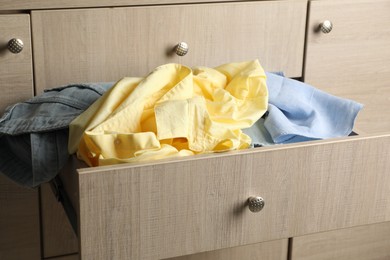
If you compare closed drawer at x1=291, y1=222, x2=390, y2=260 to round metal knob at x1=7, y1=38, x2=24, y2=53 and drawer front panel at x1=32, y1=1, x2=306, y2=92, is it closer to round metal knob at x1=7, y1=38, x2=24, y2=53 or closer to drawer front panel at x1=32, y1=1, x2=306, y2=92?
drawer front panel at x1=32, y1=1, x2=306, y2=92

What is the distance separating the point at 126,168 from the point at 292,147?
0.23 metres

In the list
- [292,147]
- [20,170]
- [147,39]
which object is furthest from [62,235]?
[292,147]

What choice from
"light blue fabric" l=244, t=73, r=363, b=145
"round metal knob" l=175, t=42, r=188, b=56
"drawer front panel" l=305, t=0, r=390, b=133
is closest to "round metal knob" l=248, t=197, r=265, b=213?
"light blue fabric" l=244, t=73, r=363, b=145

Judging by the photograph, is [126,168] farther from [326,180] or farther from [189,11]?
[189,11]

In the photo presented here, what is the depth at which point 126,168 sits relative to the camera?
87 cm

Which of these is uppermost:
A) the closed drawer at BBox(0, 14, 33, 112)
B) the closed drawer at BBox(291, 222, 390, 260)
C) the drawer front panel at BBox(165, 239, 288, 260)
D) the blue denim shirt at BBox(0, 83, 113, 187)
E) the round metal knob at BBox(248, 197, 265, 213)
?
the closed drawer at BBox(0, 14, 33, 112)

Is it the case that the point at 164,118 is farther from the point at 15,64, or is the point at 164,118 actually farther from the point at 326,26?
the point at 326,26

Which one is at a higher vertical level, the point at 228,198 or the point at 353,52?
the point at 353,52

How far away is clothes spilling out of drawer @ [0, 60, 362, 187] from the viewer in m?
0.97

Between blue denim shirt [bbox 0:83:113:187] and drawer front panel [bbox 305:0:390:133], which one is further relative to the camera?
drawer front panel [bbox 305:0:390:133]

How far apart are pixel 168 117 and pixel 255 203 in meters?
0.16

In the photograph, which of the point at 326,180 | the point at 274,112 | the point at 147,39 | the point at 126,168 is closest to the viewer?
the point at 126,168

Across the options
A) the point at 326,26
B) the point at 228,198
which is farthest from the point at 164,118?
the point at 326,26

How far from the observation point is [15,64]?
1.16 m
